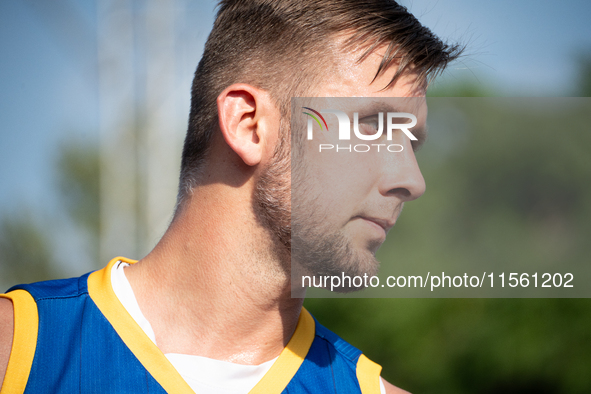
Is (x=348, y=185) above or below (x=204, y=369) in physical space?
above

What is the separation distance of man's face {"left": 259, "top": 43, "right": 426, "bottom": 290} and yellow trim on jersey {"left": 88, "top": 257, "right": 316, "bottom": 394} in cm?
28

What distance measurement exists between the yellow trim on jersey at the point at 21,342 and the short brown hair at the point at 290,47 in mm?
450

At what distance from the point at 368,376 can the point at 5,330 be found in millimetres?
919

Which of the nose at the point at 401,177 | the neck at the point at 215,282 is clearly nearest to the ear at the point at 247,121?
the neck at the point at 215,282

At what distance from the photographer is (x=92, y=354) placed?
1029mm

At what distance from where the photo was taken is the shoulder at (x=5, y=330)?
938 millimetres

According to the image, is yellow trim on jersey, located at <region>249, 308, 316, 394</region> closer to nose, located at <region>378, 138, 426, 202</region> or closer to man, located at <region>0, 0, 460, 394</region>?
man, located at <region>0, 0, 460, 394</region>

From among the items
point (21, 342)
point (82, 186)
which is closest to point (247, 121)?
point (21, 342)

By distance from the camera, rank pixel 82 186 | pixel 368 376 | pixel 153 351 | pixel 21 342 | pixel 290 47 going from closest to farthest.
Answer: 1. pixel 21 342
2. pixel 153 351
3. pixel 290 47
4. pixel 368 376
5. pixel 82 186

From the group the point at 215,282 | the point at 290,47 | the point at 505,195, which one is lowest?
the point at 215,282

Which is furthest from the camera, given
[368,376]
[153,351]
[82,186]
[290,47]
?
[82,186]

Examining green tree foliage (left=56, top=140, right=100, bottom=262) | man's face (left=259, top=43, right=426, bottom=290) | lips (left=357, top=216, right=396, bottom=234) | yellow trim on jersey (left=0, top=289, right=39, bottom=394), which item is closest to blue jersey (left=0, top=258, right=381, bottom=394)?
yellow trim on jersey (left=0, top=289, right=39, bottom=394)

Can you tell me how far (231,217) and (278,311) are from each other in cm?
30

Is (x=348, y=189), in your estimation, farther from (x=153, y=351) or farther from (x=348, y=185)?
(x=153, y=351)
